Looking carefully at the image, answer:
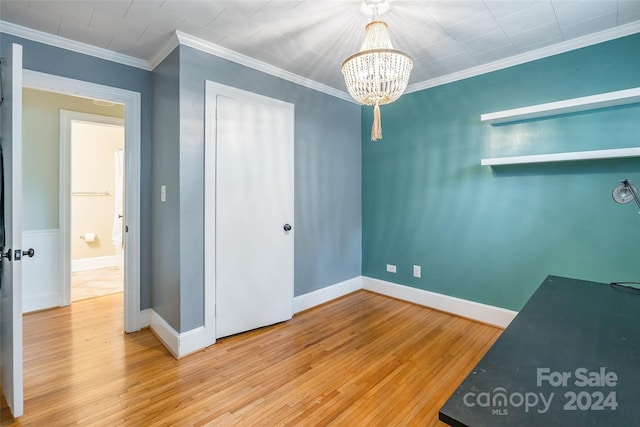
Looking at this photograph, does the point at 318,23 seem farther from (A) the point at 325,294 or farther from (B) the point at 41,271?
(B) the point at 41,271

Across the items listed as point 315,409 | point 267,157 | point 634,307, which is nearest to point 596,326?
point 634,307

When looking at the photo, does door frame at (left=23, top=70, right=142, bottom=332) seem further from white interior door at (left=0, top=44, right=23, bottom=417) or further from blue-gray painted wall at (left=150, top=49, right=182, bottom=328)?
white interior door at (left=0, top=44, right=23, bottom=417)

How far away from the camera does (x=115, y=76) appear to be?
2564 millimetres

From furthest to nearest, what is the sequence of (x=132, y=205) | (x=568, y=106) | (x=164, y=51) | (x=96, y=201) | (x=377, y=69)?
(x=96, y=201) < (x=132, y=205) < (x=164, y=51) < (x=568, y=106) < (x=377, y=69)

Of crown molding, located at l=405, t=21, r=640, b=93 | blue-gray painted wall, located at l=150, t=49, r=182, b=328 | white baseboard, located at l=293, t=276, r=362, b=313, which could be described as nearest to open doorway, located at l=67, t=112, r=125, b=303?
blue-gray painted wall, located at l=150, t=49, r=182, b=328

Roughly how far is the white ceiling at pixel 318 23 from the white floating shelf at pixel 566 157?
0.90 metres

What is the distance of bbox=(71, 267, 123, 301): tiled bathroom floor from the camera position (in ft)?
12.3

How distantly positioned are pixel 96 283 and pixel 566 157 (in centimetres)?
552

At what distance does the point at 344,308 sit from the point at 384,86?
2372mm

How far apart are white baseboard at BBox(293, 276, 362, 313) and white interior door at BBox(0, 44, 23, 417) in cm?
205

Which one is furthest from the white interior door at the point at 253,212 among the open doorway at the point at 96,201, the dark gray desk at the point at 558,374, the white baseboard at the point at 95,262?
the white baseboard at the point at 95,262

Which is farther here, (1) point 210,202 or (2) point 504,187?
(2) point 504,187

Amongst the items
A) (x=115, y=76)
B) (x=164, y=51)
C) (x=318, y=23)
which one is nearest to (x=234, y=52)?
Result: (x=164, y=51)

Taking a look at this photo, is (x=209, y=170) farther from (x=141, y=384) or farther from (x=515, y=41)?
(x=515, y=41)
